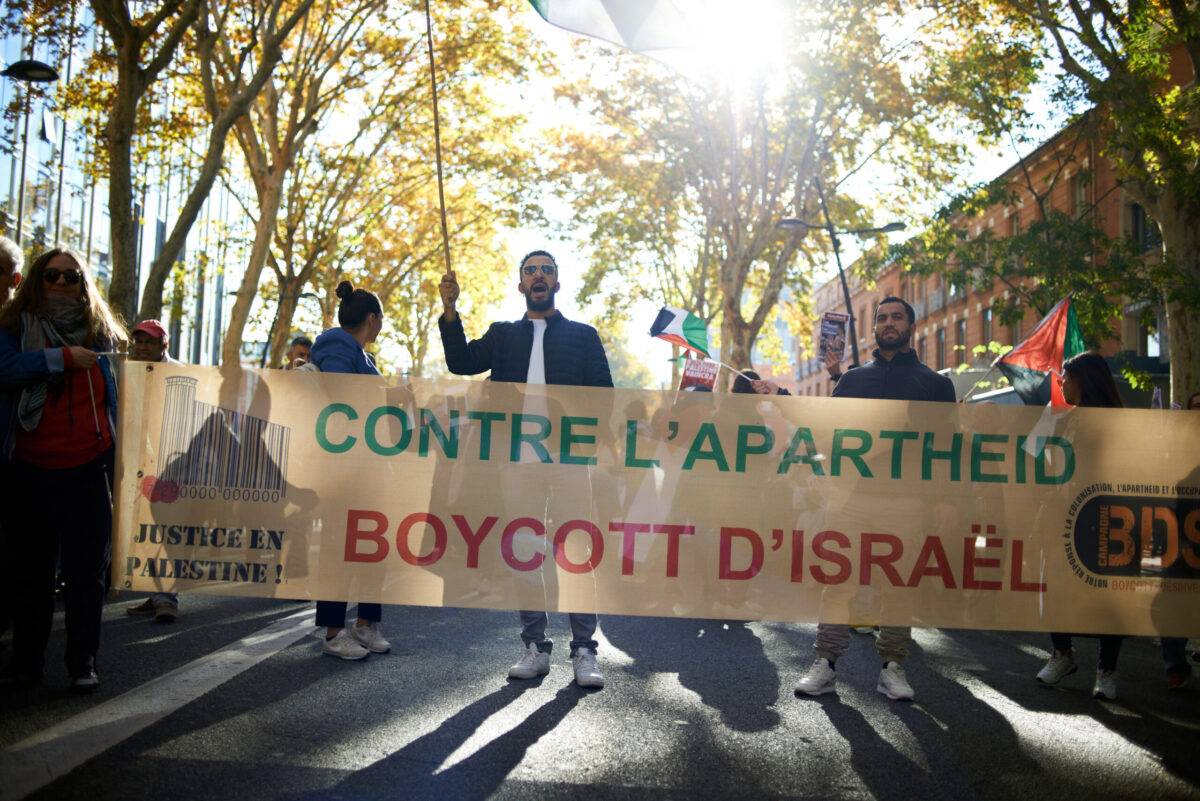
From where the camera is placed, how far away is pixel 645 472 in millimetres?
5582

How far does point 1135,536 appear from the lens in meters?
5.48

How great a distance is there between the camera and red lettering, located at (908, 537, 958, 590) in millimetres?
5484

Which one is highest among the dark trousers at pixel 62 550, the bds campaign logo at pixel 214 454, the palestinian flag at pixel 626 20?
the palestinian flag at pixel 626 20

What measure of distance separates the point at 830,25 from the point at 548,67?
4630 millimetres

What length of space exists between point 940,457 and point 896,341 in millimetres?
1080

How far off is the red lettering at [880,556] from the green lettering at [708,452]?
677mm

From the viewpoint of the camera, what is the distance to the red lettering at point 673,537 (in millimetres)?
5496

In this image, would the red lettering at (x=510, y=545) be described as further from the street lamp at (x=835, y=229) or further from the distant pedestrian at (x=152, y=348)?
the street lamp at (x=835, y=229)

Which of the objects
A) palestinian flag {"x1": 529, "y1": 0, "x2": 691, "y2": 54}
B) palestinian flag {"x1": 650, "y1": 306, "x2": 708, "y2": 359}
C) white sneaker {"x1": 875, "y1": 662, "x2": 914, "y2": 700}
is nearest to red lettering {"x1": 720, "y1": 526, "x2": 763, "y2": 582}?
white sneaker {"x1": 875, "y1": 662, "x2": 914, "y2": 700}

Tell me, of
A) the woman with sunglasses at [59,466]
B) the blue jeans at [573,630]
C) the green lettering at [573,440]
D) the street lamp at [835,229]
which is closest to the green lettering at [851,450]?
the green lettering at [573,440]

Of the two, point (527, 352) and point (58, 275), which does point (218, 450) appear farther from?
point (527, 352)

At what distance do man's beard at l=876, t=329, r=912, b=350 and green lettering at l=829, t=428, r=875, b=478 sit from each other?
1.05 metres

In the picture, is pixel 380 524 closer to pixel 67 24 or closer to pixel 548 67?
pixel 67 24

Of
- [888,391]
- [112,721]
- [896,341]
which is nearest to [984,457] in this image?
[888,391]
